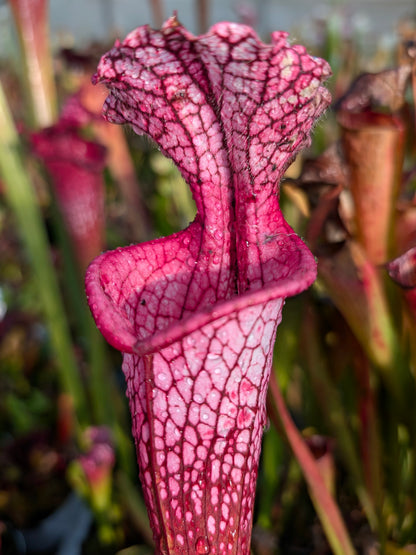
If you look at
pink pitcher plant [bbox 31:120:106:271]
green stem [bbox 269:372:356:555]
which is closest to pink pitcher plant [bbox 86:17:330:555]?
green stem [bbox 269:372:356:555]

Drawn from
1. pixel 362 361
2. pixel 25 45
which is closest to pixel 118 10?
pixel 25 45

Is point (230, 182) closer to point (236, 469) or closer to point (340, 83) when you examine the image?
point (236, 469)

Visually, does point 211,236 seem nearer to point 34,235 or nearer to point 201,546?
point 201,546

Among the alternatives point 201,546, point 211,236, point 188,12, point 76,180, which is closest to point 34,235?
point 76,180

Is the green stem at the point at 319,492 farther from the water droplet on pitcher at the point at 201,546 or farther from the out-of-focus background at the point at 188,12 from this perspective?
the out-of-focus background at the point at 188,12

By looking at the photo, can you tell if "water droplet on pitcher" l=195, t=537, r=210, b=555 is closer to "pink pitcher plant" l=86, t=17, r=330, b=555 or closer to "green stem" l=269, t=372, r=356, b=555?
"pink pitcher plant" l=86, t=17, r=330, b=555
